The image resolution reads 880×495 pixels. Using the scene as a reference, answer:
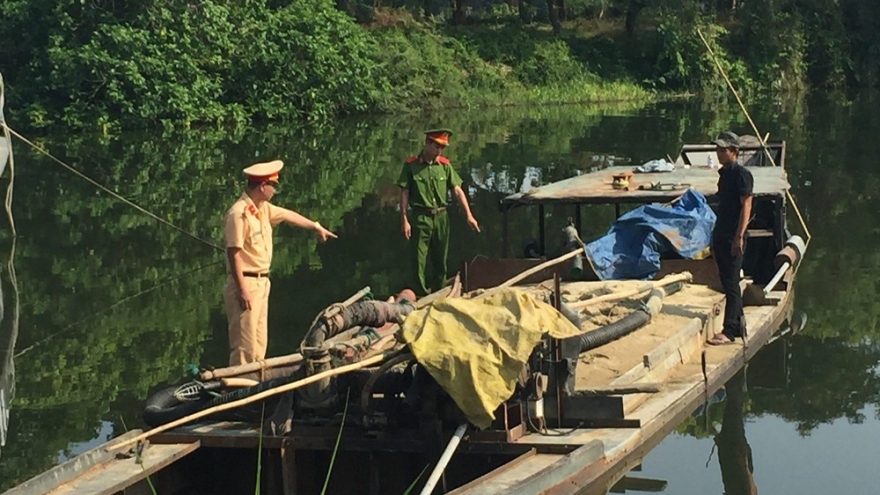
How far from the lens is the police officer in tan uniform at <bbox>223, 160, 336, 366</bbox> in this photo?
8.32m

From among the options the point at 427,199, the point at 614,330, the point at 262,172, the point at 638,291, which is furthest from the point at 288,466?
the point at 427,199

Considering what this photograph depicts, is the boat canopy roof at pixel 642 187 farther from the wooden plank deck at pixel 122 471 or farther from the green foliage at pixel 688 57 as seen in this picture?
the green foliage at pixel 688 57

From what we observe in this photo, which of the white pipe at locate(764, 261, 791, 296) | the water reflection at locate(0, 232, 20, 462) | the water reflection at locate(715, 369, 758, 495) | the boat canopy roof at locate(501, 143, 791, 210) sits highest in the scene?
the boat canopy roof at locate(501, 143, 791, 210)

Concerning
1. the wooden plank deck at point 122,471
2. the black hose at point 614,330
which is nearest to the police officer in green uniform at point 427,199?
the black hose at point 614,330

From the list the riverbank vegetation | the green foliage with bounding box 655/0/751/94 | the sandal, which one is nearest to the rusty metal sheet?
the sandal

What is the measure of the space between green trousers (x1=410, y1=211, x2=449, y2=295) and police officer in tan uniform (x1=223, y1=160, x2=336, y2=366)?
3008 millimetres

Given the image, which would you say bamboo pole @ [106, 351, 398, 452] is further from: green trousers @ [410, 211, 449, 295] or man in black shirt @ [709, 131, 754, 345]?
green trousers @ [410, 211, 449, 295]

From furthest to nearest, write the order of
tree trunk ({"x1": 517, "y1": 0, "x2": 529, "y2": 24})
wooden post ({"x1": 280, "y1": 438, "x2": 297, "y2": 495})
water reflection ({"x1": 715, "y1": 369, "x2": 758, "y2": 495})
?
tree trunk ({"x1": 517, "y1": 0, "x2": 529, "y2": 24}) < water reflection ({"x1": 715, "y1": 369, "x2": 758, "y2": 495}) < wooden post ({"x1": 280, "y1": 438, "x2": 297, "y2": 495})

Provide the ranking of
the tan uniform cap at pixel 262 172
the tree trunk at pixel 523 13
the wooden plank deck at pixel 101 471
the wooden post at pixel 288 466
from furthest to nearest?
the tree trunk at pixel 523 13 → the tan uniform cap at pixel 262 172 → the wooden post at pixel 288 466 → the wooden plank deck at pixel 101 471

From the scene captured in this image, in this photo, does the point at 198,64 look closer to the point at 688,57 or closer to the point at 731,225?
the point at 688,57

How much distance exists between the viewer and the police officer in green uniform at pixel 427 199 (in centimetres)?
1162

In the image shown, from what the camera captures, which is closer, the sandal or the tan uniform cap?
the tan uniform cap

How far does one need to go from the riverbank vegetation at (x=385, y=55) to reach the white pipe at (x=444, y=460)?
25527mm

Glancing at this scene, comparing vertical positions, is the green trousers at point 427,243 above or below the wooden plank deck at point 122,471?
above
